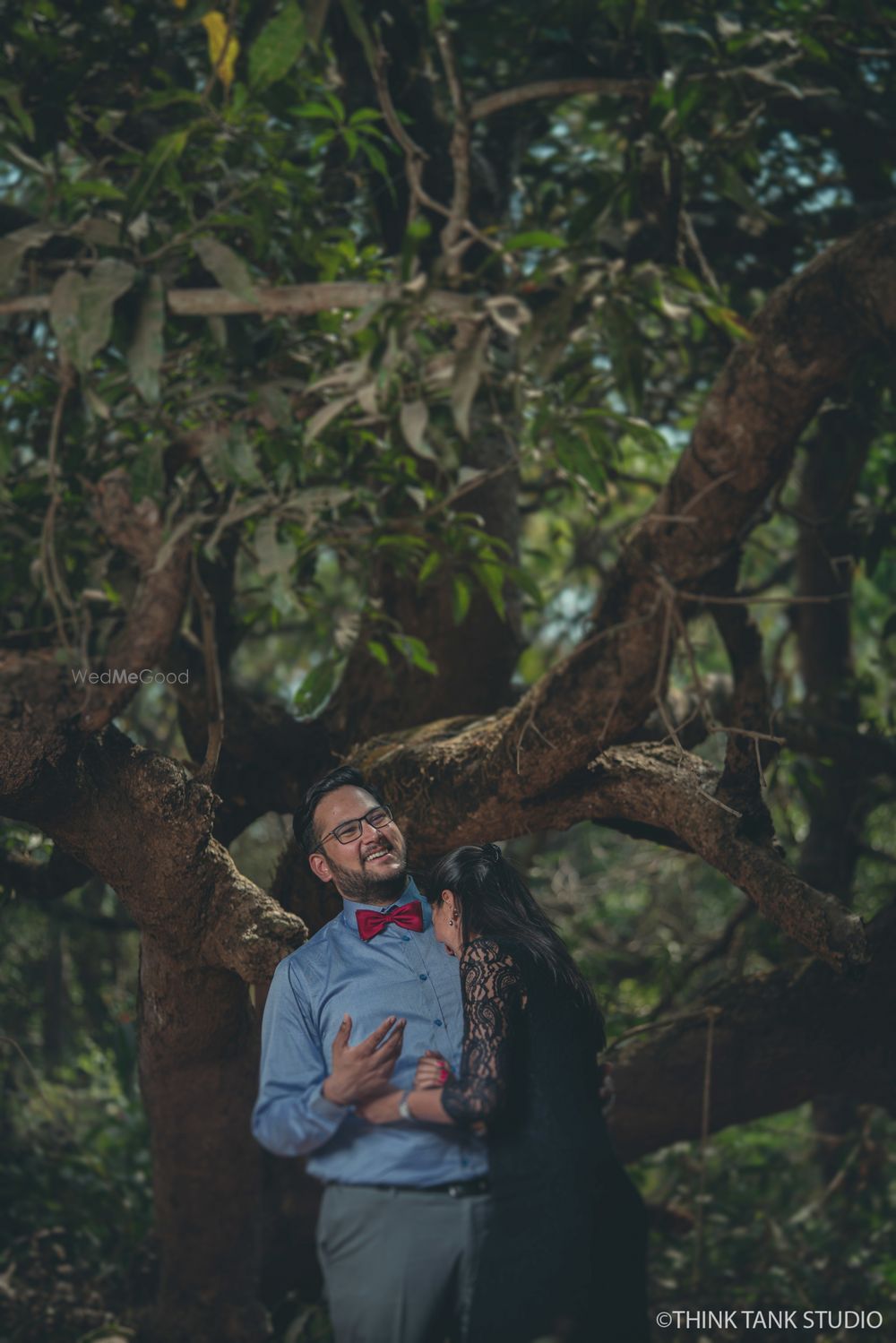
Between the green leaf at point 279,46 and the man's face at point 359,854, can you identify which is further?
the green leaf at point 279,46

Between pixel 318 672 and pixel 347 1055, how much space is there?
1.46m

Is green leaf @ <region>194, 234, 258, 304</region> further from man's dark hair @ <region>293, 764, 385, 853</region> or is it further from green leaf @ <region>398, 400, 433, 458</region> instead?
man's dark hair @ <region>293, 764, 385, 853</region>

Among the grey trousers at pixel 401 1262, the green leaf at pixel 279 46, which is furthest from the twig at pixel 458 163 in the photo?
the grey trousers at pixel 401 1262

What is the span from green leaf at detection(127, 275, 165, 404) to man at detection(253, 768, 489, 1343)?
3.76ft

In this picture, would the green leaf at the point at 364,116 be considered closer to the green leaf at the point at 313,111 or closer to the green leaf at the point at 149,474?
the green leaf at the point at 313,111

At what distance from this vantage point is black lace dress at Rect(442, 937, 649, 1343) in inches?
59.9

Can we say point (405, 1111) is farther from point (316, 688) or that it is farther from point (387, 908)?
point (316, 688)

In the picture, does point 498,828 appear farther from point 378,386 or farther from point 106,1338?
point 106,1338

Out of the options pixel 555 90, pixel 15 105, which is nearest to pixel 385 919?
pixel 15 105

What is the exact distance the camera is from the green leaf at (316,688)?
291 centimetres

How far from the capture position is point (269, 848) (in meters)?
4.00

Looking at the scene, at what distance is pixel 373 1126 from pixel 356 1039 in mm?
119

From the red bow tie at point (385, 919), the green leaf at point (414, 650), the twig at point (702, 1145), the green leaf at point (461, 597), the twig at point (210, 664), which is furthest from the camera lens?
the green leaf at point (461, 597)

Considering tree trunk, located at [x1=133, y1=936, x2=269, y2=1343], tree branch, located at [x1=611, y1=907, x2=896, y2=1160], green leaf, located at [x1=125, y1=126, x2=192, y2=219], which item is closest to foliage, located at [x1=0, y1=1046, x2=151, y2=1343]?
tree trunk, located at [x1=133, y1=936, x2=269, y2=1343]
